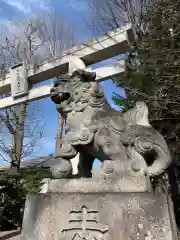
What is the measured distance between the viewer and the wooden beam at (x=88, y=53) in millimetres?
5942

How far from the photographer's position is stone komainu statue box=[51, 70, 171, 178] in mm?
2314

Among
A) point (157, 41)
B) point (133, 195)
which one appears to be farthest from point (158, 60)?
point (133, 195)

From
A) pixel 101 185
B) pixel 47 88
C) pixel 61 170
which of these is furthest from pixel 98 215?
pixel 47 88

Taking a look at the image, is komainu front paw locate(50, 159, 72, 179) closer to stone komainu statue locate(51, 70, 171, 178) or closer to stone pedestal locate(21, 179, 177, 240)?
stone komainu statue locate(51, 70, 171, 178)

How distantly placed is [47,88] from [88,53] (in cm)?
145

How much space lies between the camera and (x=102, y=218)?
207 centimetres

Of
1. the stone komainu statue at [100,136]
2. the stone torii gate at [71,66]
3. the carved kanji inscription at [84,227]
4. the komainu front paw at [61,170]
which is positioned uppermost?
the stone torii gate at [71,66]

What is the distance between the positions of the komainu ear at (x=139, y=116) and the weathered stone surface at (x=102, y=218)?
759 millimetres

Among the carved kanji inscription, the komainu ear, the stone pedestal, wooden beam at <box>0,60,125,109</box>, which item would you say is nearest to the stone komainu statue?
the komainu ear

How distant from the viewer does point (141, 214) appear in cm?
204

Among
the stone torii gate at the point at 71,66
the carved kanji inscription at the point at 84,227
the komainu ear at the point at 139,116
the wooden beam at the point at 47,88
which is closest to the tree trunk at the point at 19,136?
the stone torii gate at the point at 71,66

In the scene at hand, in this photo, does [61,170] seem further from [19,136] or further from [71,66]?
[19,136]

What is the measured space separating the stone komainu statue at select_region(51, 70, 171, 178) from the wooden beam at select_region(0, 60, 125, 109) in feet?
11.3

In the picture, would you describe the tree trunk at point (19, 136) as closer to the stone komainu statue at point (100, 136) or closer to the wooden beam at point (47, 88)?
the wooden beam at point (47, 88)
